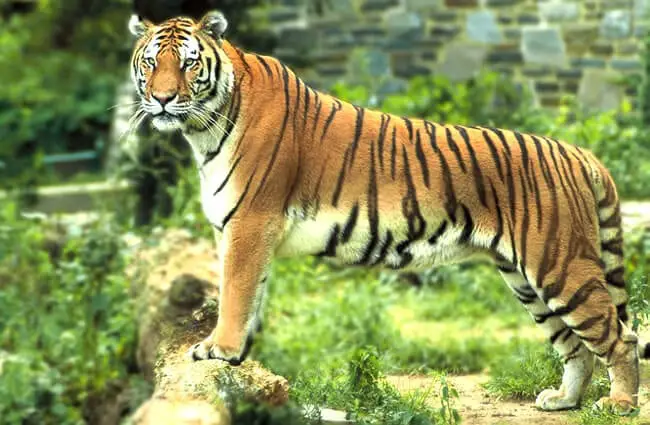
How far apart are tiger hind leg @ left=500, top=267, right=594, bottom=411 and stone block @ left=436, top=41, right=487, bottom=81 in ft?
31.1

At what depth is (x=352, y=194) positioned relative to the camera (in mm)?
6406

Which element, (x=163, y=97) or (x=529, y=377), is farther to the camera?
(x=529, y=377)

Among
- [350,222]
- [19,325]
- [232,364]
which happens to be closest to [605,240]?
[350,222]

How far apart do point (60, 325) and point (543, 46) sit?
778 centimetres

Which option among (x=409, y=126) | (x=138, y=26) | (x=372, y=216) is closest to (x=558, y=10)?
(x=409, y=126)

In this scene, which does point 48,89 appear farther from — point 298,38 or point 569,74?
point 569,74

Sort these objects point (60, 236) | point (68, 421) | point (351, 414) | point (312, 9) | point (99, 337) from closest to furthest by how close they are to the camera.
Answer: point (351, 414)
point (68, 421)
point (99, 337)
point (60, 236)
point (312, 9)

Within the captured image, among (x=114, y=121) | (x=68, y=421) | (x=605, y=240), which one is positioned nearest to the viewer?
(x=605, y=240)

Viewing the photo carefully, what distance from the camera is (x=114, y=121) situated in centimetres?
1916

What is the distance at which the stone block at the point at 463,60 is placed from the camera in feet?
52.8

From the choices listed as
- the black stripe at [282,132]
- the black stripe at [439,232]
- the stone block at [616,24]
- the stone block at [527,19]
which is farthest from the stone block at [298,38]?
the black stripe at [439,232]

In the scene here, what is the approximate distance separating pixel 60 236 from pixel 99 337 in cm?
219

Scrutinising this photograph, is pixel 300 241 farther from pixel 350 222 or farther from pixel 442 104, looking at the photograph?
pixel 442 104

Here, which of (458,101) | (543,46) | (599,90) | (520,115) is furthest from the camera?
(543,46)
